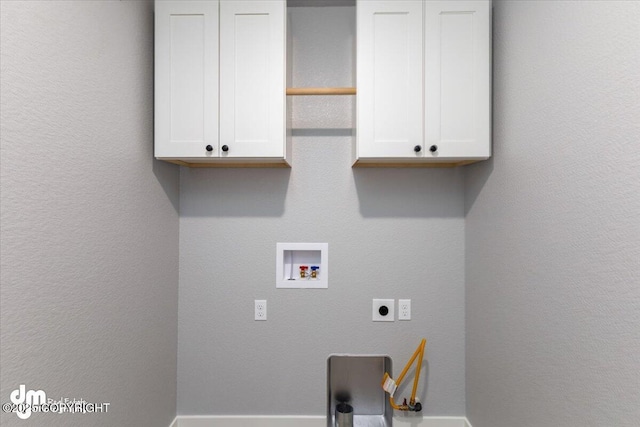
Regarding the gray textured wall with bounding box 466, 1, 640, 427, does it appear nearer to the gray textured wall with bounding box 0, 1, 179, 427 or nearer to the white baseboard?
the white baseboard

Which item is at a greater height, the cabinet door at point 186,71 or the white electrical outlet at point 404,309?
the cabinet door at point 186,71

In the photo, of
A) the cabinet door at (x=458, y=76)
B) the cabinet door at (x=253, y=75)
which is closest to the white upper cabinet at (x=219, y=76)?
the cabinet door at (x=253, y=75)

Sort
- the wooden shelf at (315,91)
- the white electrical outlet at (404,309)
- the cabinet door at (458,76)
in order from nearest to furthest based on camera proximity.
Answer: the cabinet door at (458,76)
the wooden shelf at (315,91)
the white electrical outlet at (404,309)

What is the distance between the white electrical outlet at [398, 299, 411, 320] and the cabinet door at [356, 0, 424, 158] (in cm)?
80

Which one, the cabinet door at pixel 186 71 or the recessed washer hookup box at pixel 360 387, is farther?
the recessed washer hookup box at pixel 360 387

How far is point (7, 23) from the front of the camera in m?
0.86

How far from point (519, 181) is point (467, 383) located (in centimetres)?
115

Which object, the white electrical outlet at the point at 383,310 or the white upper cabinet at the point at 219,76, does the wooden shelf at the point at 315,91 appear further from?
the white electrical outlet at the point at 383,310

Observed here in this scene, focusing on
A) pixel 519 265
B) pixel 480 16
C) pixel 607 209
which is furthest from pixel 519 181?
pixel 480 16

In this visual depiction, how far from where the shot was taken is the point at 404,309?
1.89 m

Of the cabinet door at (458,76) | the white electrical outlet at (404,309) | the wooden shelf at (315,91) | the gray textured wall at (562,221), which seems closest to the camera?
the gray textured wall at (562,221)

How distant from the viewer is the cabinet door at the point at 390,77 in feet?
5.08

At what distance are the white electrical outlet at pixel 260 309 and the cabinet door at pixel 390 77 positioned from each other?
0.97 m

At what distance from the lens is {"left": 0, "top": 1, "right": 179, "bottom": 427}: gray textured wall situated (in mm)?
895
